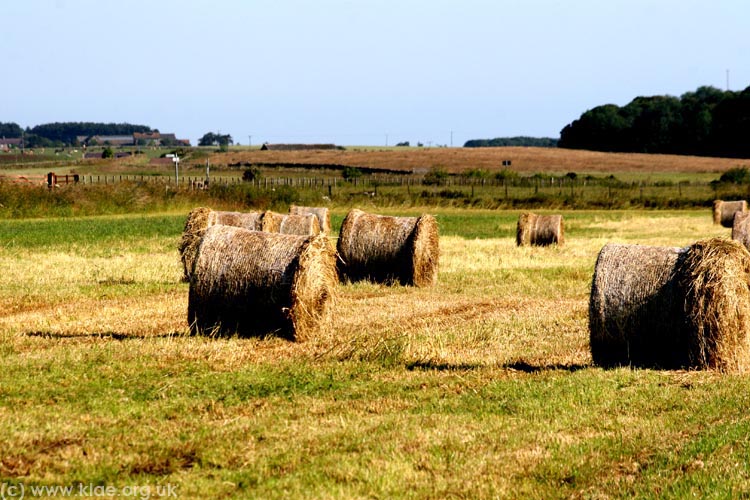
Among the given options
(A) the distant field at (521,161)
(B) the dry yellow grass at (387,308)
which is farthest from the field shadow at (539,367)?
(A) the distant field at (521,161)

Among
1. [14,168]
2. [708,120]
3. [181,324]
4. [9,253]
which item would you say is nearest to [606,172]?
[708,120]

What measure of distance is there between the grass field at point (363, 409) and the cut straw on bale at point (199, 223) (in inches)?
87.0

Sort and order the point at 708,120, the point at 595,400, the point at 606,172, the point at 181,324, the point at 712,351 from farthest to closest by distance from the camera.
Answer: the point at 708,120 → the point at 606,172 → the point at 181,324 → the point at 712,351 → the point at 595,400

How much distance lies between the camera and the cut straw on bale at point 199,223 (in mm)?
18828

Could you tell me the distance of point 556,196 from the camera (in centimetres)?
5691

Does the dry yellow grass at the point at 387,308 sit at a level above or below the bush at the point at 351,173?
below

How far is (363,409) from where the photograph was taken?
9469 millimetres

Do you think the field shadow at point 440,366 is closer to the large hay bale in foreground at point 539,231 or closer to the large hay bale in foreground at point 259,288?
the large hay bale in foreground at point 259,288

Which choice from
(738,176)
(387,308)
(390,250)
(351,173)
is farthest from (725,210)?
(351,173)

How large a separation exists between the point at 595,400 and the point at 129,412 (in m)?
4.11

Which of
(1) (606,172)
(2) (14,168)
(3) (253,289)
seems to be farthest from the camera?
(2) (14,168)

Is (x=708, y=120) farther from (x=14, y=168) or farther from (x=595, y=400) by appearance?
(x=595, y=400)

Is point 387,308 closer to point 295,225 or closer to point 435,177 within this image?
point 295,225

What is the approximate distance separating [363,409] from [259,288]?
4.03m
